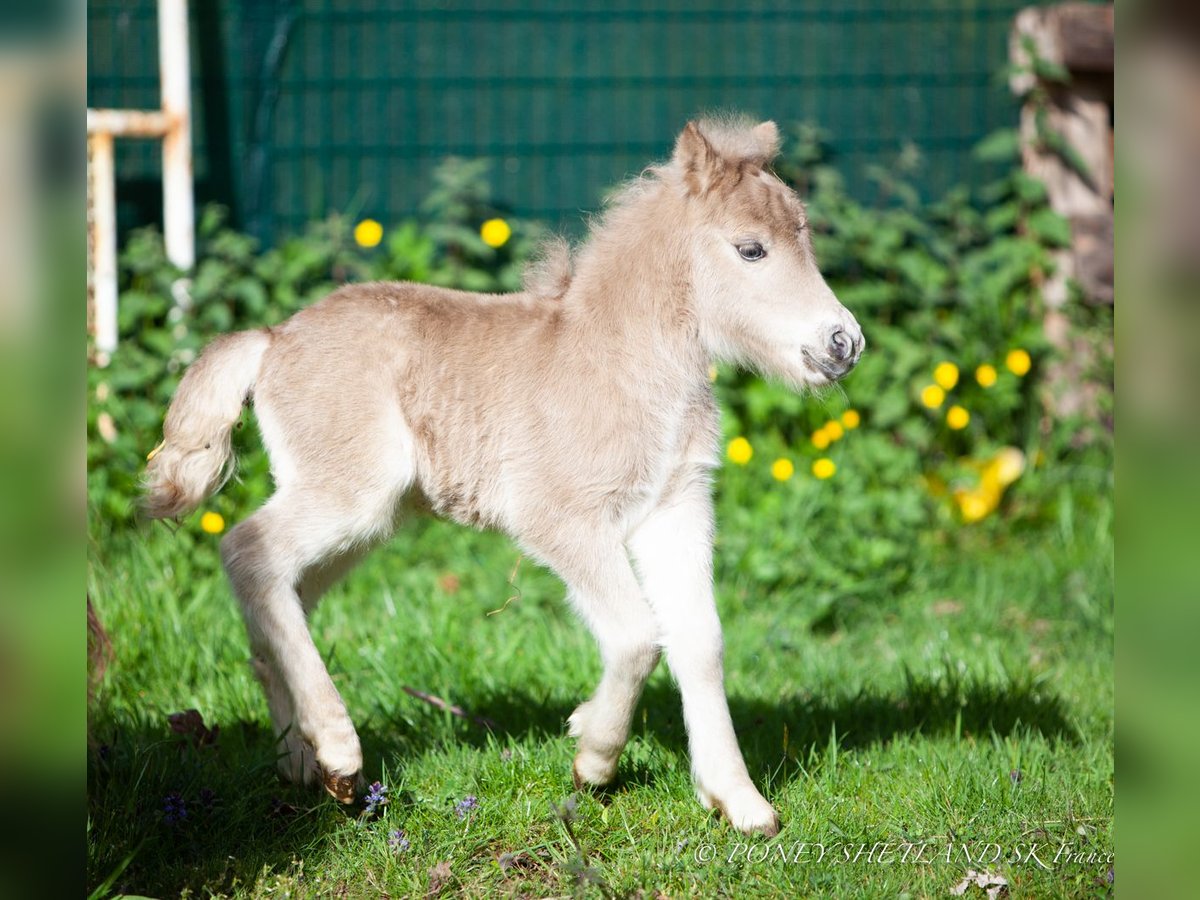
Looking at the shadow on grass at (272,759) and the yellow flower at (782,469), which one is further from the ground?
the yellow flower at (782,469)

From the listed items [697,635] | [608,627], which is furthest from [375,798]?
[697,635]

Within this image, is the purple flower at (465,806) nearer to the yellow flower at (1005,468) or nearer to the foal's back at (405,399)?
the foal's back at (405,399)

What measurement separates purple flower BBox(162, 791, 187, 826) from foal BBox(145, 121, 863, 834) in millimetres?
339

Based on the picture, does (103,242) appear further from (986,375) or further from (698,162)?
(986,375)

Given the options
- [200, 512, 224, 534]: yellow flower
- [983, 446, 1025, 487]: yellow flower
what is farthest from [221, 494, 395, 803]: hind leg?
[983, 446, 1025, 487]: yellow flower

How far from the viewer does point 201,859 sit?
323 cm

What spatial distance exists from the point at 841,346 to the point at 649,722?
153cm

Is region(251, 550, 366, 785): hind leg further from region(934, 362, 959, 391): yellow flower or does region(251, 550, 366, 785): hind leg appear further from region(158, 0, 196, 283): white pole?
region(934, 362, 959, 391): yellow flower

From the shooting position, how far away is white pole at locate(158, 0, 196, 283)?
6344 millimetres

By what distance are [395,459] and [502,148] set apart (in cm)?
385

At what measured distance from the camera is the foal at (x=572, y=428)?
344 cm

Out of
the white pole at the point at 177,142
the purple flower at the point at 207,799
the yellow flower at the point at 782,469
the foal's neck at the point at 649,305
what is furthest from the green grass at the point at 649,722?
the white pole at the point at 177,142

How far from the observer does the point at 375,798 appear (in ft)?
11.2

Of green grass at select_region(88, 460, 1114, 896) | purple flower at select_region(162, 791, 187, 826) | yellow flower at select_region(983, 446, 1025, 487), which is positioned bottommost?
green grass at select_region(88, 460, 1114, 896)
